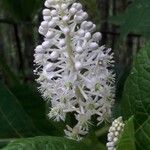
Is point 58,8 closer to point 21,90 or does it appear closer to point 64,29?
point 64,29

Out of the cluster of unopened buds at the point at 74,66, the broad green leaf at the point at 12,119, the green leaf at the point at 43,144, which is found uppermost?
the cluster of unopened buds at the point at 74,66

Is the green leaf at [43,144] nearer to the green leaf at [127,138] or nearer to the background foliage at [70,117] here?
the background foliage at [70,117]

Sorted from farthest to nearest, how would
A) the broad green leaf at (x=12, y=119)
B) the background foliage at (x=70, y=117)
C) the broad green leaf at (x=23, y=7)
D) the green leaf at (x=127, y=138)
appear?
the broad green leaf at (x=23, y=7), the broad green leaf at (x=12, y=119), the background foliage at (x=70, y=117), the green leaf at (x=127, y=138)

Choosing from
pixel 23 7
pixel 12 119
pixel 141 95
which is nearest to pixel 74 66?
pixel 141 95

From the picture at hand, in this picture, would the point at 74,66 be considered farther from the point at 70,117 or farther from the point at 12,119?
the point at 12,119

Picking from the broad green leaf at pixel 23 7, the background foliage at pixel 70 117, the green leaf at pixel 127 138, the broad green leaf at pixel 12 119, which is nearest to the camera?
Result: the green leaf at pixel 127 138

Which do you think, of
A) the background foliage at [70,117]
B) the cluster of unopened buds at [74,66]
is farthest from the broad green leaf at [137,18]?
the cluster of unopened buds at [74,66]

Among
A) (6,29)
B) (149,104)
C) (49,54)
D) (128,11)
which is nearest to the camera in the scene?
(149,104)

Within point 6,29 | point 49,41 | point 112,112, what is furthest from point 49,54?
point 6,29
